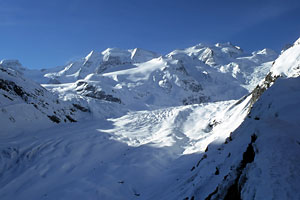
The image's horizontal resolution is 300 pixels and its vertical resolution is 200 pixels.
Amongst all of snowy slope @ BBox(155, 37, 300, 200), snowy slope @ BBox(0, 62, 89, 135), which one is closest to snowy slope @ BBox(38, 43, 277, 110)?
snowy slope @ BBox(0, 62, 89, 135)

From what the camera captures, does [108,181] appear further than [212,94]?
No

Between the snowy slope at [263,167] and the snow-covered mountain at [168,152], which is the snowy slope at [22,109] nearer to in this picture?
the snow-covered mountain at [168,152]

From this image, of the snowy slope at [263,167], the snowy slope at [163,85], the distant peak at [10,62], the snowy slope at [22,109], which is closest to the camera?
the snowy slope at [263,167]

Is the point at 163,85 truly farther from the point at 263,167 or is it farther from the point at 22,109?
the point at 263,167

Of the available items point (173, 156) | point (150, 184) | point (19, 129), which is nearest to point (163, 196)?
point (150, 184)

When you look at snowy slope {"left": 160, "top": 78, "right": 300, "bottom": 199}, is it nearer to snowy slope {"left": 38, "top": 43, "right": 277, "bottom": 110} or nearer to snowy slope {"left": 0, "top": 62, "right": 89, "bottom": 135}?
snowy slope {"left": 0, "top": 62, "right": 89, "bottom": 135}

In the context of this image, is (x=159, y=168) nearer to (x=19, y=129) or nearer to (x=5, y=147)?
(x=5, y=147)

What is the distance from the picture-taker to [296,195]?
3.96m

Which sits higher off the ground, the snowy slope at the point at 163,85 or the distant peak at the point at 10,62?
the distant peak at the point at 10,62

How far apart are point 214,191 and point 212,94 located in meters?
102

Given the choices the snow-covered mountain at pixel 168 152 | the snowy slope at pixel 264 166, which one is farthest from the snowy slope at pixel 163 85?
the snowy slope at pixel 264 166

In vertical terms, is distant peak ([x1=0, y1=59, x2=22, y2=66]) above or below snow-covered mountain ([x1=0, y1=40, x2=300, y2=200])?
above

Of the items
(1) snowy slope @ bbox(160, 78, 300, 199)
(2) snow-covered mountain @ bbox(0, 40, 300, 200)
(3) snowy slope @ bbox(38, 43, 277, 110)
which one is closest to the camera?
(1) snowy slope @ bbox(160, 78, 300, 199)

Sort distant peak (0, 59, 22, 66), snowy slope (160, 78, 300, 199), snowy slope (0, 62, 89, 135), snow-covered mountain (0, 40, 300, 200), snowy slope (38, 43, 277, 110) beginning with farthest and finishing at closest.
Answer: distant peak (0, 59, 22, 66), snowy slope (38, 43, 277, 110), snowy slope (0, 62, 89, 135), snow-covered mountain (0, 40, 300, 200), snowy slope (160, 78, 300, 199)
